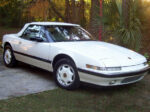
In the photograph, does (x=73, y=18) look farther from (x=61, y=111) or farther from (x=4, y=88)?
(x=61, y=111)

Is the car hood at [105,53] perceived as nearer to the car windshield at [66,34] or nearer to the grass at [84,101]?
the car windshield at [66,34]

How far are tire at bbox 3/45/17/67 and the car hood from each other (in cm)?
210

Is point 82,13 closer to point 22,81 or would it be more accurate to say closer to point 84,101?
point 22,81

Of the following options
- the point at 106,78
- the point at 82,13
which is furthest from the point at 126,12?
the point at 82,13

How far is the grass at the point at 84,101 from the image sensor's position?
4152 millimetres

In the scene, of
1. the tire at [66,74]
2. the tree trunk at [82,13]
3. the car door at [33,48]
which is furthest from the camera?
the tree trunk at [82,13]

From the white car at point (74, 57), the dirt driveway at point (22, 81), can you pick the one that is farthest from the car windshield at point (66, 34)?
the dirt driveway at point (22, 81)

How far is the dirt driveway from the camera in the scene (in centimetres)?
497

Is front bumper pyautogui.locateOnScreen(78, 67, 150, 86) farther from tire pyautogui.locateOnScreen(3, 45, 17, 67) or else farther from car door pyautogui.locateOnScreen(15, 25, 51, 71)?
tire pyautogui.locateOnScreen(3, 45, 17, 67)

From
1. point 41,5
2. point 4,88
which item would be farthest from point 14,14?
point 4,88

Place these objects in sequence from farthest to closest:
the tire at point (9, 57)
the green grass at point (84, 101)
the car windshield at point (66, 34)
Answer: the tire at point (9, 57), the car windshield at point (66, 34), the green grass at point (84, 101)

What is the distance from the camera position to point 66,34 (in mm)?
5969

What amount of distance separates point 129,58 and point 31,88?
220cm

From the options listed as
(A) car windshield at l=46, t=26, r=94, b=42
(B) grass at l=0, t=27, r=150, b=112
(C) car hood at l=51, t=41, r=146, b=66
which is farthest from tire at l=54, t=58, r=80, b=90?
(A) car windshield at l=46, t=26, r=94, b=42
